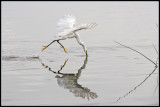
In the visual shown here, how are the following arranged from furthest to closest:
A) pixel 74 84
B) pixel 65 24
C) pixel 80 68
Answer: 1. pixel 65 24
2. pixel 80 68
3. pixel 74 84

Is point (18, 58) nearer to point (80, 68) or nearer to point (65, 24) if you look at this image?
point (65, 24)

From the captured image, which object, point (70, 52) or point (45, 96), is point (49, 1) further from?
point (45, 96)

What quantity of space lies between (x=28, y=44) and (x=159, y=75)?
23.1 feet

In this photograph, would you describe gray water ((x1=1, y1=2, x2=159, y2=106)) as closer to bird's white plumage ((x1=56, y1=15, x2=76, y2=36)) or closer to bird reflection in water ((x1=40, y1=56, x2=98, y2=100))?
bird reflection in water ((x1=40, y1=56, x2=98, y2=100))

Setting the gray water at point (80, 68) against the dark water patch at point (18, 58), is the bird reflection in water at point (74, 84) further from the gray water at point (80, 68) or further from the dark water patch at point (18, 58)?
the dark water patch at point (18, 58)

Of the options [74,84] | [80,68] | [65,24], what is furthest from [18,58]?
[74,84]

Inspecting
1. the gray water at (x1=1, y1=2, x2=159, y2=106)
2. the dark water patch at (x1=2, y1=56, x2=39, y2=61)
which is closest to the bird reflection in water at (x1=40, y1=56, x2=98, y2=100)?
the gray water at (x1=1, y1=2, x2=159, y2=106)

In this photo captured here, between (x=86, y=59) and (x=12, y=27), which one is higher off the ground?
(x=86, y=59)

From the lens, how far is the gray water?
9.40 metres

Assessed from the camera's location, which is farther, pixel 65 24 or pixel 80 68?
pixel 65 24

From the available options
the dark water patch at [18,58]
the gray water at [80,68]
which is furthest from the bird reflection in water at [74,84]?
the dark water patch at [18,58]

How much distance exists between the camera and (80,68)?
12570 mm

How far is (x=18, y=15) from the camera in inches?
1098

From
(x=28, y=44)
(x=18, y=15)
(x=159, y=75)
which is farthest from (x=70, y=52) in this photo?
(x=18, y=15)
